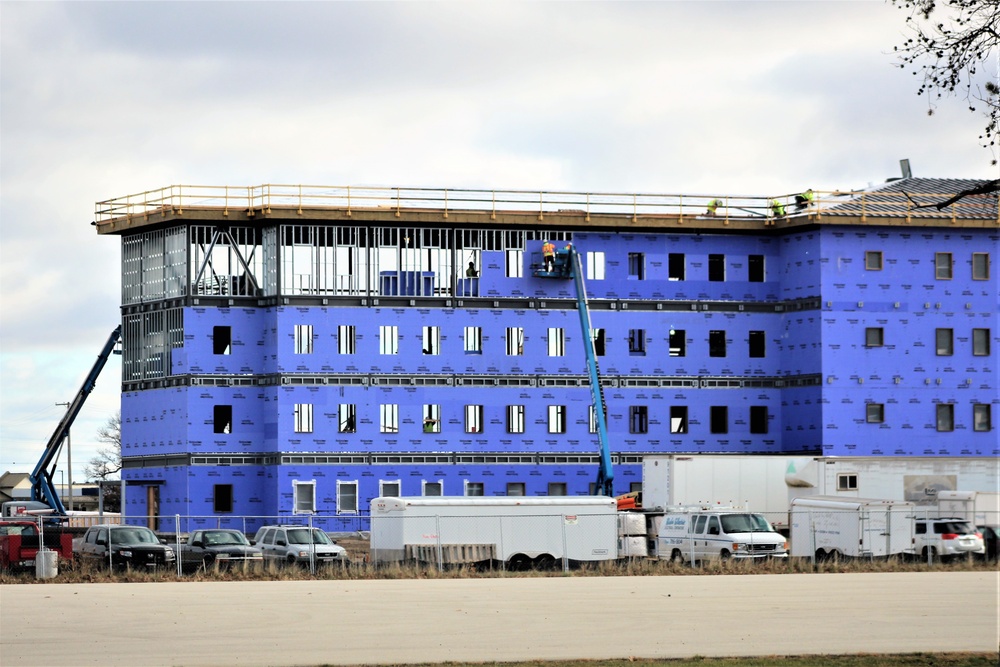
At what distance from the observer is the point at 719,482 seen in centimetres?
6431

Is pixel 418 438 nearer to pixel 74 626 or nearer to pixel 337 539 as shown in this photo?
pixel 337 539

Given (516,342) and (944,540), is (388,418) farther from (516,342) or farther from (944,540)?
(944,540)

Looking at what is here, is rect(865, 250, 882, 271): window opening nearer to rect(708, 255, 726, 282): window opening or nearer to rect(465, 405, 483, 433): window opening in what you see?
rect(708, 255, 726, 282): window opening

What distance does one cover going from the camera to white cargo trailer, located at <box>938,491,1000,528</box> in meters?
59.7

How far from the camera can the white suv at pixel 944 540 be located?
173 feet

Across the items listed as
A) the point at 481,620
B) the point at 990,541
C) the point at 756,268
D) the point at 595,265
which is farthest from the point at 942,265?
the point at 481,620

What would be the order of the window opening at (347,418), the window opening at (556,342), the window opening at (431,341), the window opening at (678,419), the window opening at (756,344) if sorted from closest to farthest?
1. the window opening at (347,418)
2. the window opening at (431,341)
3. the window opening at (556,342)
4. the window opening at (678,419)
5. the window opening at (756,344)

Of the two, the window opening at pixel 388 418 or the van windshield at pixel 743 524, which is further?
the window opening at pixel 388 418

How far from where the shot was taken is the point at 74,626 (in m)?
31.3

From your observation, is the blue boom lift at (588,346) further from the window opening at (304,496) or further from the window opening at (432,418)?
the window opening at (304,496)

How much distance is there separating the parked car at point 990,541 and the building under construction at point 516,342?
17.6m

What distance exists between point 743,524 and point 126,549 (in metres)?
19.3

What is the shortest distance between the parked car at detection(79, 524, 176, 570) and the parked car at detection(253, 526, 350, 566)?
303 centimetres

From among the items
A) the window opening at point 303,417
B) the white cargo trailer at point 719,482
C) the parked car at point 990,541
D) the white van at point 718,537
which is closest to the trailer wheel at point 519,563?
the white van at point 718,537
